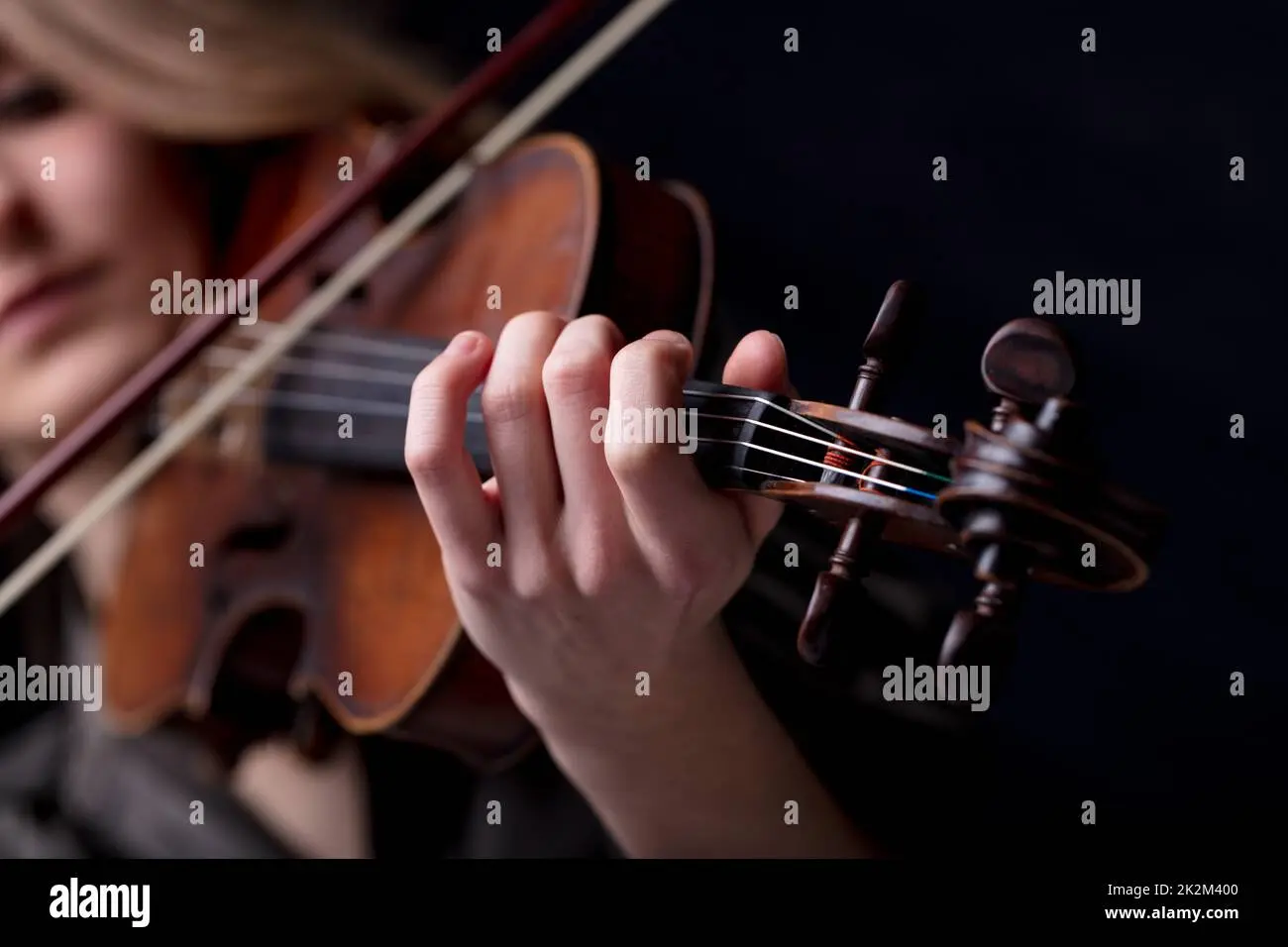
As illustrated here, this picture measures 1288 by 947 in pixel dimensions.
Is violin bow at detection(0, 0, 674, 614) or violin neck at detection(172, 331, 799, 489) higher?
violin bow at detection(0, 0, 674, 614)

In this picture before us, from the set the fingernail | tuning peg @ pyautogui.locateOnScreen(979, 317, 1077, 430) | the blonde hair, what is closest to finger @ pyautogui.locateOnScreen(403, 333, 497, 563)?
the fingernail

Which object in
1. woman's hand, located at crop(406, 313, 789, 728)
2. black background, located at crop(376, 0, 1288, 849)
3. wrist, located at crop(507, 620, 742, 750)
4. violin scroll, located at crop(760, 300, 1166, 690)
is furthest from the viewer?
black background, located at crop(376, 0, 1288, 849)

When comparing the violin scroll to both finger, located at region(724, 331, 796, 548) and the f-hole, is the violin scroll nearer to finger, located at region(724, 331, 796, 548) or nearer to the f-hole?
finger, located at region(724, 331, 796, 548)

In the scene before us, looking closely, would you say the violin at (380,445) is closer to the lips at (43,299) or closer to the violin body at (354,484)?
the violin body at (354,484)

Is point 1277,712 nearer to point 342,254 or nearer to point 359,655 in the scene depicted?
point 359,655

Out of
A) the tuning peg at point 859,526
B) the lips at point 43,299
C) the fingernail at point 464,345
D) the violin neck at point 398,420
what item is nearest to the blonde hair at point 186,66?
the lips at point 43,299

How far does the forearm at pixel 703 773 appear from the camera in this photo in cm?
Result: 65

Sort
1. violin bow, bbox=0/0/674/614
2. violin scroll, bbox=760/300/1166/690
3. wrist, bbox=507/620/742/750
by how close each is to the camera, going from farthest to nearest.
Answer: violin bow, bbox=0/0/674/614, wrist, bbox=507/620/742/750, violin scroll, bbox=760/300/1166/690

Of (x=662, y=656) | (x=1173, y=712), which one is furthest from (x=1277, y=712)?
(x=662, y=656)

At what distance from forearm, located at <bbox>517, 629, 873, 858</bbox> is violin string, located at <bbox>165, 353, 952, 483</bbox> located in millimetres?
178

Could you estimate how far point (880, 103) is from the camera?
1.02m

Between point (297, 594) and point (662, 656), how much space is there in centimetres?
30

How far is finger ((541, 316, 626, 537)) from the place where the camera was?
52 centimetres

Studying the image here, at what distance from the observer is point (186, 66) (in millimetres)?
1006
